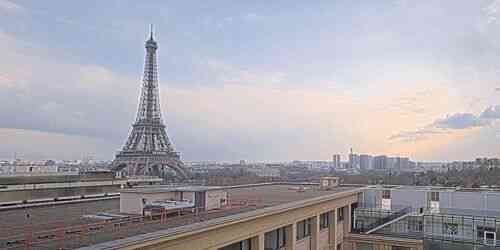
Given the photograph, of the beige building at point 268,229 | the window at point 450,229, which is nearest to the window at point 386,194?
the beige building at point 268,229

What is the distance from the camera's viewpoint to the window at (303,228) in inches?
1019

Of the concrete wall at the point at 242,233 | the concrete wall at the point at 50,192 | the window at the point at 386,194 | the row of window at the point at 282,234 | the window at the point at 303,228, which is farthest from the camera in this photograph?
the window at the point at 386,194

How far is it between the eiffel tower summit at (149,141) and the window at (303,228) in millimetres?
45318

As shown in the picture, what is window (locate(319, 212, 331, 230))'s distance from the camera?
29150 millimetres

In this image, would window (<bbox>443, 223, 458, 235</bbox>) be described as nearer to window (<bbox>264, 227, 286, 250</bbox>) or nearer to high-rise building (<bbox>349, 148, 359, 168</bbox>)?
window (<bbox>264, 227, 286, 250</bbox>)

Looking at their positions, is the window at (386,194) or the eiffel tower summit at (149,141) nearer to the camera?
the window at (386,194)

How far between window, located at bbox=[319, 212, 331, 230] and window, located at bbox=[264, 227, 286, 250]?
19.6ft

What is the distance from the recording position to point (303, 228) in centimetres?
2666

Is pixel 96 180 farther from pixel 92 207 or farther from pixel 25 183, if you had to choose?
pixel 92 207

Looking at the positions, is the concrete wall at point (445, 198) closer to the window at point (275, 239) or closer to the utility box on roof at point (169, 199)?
the window at point (275, 239)

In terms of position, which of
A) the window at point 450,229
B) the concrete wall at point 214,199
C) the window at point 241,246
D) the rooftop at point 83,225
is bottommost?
the window at point 450,229

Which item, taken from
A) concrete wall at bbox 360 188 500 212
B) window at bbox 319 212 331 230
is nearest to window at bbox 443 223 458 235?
concrete wall at bbox 360 188 500 212

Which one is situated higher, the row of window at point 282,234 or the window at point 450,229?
the row of window at point 282,234

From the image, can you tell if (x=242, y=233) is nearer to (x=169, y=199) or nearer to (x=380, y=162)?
(x=169, y=199)
